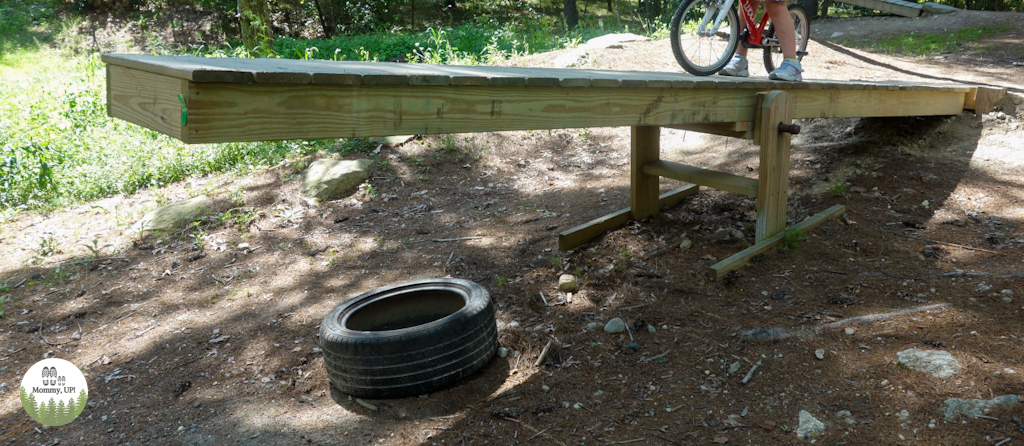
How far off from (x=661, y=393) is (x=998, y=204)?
10.9 ft

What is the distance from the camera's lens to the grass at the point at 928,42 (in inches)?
390

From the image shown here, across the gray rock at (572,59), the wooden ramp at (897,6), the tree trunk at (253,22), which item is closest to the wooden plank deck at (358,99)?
the gray rock at (572,59)

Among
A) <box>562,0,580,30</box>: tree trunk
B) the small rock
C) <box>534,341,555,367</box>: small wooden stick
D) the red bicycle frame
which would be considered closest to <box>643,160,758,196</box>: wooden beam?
the red bicycle frame

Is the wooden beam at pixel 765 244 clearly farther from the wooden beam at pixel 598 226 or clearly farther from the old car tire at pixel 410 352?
the old car tire at pixel 410 352

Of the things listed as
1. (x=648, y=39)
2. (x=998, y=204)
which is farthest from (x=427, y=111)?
(x=648, y=39)

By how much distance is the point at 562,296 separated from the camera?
3834 millimetres

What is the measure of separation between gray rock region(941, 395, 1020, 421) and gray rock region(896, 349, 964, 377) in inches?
7.8

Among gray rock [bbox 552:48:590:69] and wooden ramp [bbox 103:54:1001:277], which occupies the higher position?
gray rock [bbox 552:48:590:69]

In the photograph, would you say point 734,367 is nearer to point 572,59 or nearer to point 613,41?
point 572,59

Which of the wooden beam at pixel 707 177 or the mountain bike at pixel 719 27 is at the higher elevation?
the mountain bike at pixel 719 27

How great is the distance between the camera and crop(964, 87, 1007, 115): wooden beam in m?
5.33

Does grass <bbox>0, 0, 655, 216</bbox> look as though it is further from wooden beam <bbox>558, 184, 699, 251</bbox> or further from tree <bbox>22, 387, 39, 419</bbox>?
tree <bbox>22, 387, 39, 419</bbox>

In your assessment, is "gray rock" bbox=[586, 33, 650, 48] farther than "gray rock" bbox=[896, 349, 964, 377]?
Yes

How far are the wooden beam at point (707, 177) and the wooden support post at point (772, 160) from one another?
0.27 ft
